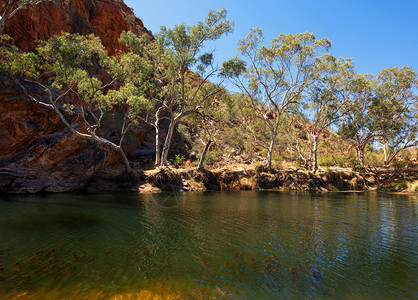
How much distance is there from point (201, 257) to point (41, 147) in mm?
20119

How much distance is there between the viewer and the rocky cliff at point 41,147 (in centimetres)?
1870

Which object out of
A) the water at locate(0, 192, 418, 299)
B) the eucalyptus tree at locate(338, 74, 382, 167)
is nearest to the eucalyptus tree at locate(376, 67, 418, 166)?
the eucalyptus tree at locate(338, 74, 382, 167)

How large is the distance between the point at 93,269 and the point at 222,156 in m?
34.0

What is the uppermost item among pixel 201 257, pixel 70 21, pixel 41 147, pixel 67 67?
pixel 70 21

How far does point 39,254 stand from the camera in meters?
6.47

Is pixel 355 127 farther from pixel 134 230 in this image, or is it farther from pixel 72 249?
pixel 72 249

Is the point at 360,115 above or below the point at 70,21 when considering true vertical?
below

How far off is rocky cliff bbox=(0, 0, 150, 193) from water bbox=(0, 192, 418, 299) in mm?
9528

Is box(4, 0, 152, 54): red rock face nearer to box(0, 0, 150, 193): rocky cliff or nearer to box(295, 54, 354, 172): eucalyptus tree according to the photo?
box(0, 0, 150, 193): rocky cliff

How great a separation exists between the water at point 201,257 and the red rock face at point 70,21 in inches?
650

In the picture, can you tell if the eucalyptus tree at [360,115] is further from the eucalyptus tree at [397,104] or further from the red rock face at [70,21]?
the red rock face at [70,21]

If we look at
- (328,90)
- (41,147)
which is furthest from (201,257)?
(328,90)

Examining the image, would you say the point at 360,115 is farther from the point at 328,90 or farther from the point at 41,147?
the point at 41,147

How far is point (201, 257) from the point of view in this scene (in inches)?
262
